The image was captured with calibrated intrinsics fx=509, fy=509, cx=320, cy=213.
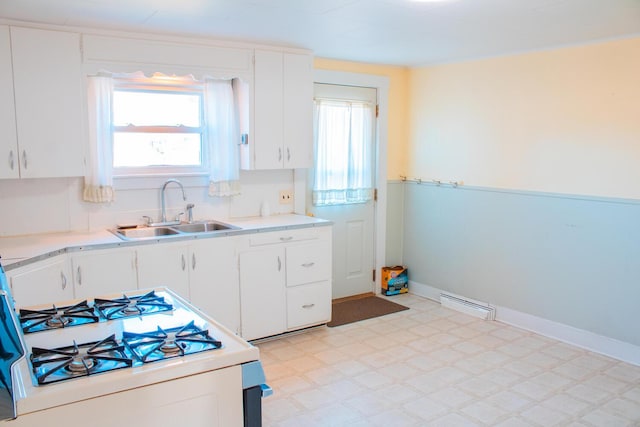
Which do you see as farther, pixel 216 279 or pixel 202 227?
pixel 202 227

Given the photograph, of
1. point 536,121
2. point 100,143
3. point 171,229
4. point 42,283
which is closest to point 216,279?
point 171,229

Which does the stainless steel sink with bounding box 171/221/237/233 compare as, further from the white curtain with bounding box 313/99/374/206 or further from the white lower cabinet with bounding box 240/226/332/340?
the white curtain with bounding box 313/99/374/206

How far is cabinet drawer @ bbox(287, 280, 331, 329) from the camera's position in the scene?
159 inches

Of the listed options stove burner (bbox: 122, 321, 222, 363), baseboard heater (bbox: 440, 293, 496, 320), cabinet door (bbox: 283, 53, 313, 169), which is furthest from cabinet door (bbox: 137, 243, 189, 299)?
baseboard heater (bbox: 440, 293, 496, 320)

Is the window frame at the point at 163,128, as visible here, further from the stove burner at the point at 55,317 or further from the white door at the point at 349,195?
the stove burner at the point at 55,317

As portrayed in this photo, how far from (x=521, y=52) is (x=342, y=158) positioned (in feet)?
5.91

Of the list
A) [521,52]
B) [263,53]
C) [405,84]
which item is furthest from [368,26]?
[405,84]

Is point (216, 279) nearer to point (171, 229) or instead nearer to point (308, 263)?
point (171, 229)

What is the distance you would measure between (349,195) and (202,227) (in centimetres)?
160

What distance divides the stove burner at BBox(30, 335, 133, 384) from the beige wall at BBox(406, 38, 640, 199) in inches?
138

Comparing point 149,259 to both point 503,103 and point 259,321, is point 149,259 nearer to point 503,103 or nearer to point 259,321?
point 259,321

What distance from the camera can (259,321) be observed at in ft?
12.7

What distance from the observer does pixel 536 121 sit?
13.5 feet

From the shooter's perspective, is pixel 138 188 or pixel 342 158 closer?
pixel 138 188
